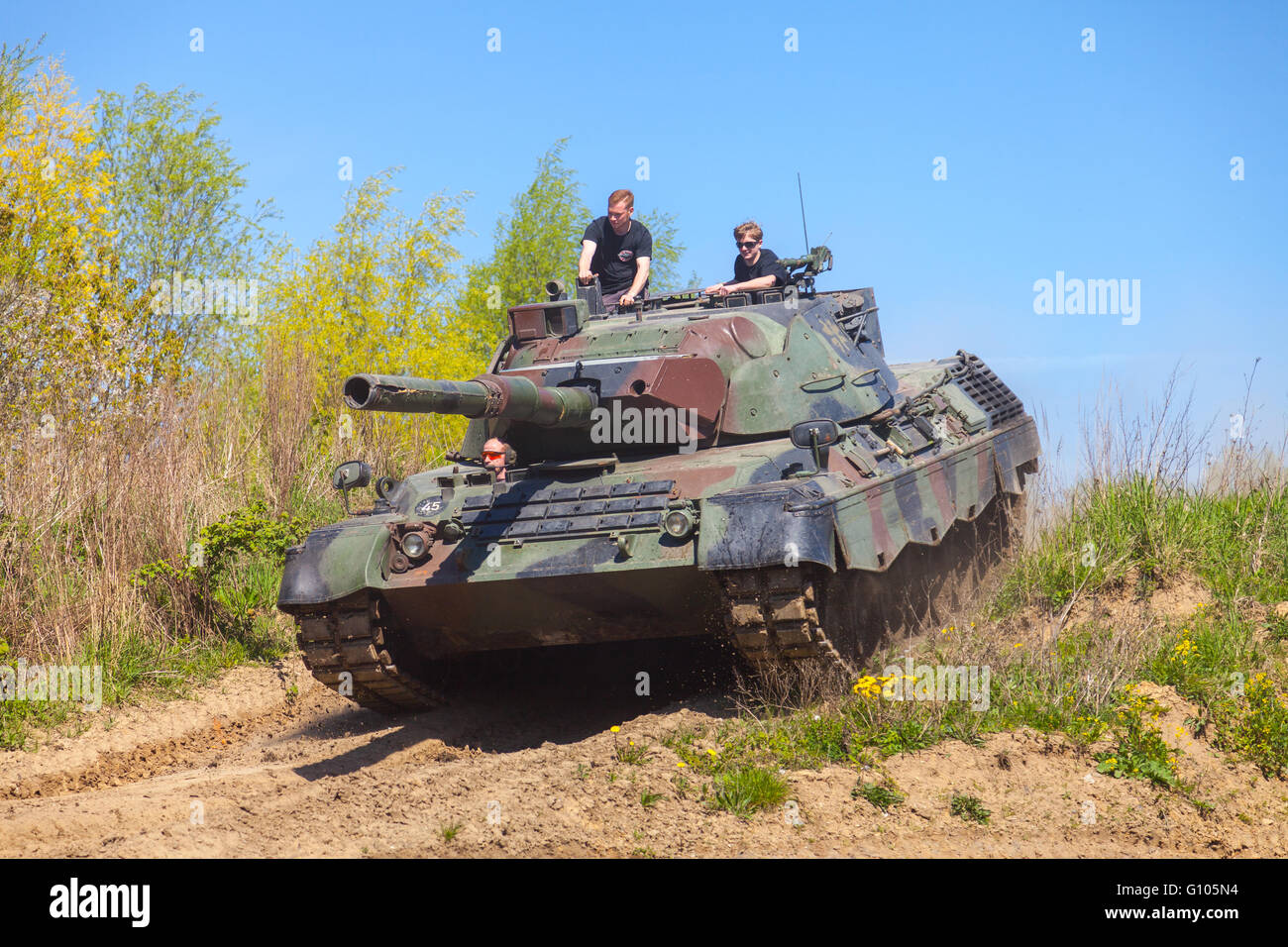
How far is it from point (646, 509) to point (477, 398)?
1.47 meters

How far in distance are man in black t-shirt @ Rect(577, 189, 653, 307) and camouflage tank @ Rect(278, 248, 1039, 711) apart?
1.04 meters

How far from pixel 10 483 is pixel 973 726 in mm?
7810

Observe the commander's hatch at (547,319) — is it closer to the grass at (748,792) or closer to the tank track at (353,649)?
the tank track at (353,649)

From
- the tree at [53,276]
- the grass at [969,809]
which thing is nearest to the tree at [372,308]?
the tree at [53,276]

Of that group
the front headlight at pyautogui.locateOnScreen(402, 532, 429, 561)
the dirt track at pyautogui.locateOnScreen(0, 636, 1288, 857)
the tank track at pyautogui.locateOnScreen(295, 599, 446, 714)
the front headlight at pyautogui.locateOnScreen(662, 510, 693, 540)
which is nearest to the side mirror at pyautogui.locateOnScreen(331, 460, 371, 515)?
the front headlight at pyautogui.locateOnScreen(402, 532, 429, 561)

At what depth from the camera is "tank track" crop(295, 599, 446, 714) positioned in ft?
26.4

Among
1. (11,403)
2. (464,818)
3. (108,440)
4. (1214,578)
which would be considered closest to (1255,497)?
(1214,578)

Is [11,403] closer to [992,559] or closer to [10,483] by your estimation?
[10,483]

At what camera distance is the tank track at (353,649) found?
26.4 feet

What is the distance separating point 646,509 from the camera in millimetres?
7789

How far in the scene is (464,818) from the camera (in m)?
6.29

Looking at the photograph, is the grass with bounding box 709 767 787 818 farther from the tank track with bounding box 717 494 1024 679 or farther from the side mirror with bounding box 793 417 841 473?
the side mirror with bounding box 793 417 841 473

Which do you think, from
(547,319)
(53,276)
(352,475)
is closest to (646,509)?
(352,475)

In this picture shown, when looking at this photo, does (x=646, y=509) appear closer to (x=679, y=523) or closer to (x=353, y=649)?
(x=679, y=523)
